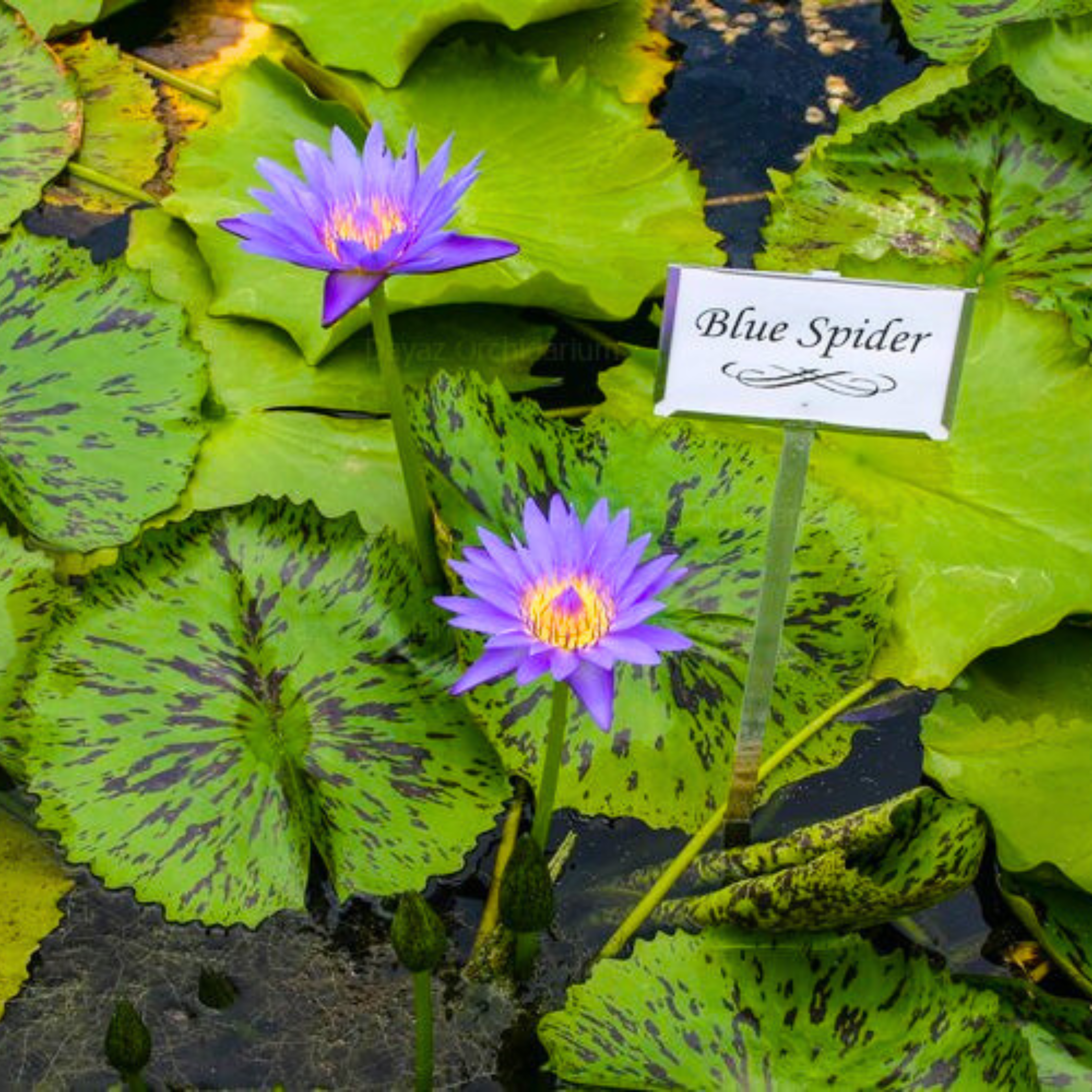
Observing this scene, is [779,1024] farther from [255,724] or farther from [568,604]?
[255,724]

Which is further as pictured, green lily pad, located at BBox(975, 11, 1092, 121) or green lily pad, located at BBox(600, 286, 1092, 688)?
green lily pad, located at BBox(975, 11, 1092, 121)

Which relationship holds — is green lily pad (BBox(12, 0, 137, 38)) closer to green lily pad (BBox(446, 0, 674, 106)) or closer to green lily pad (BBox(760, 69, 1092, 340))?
green lily pad (BBox(446, 0, 674, 106))

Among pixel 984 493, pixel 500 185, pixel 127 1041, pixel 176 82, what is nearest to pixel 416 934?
pixel 127 1041

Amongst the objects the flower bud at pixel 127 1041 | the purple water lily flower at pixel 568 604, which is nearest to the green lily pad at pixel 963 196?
the purple water lily flower at pixel 568 604

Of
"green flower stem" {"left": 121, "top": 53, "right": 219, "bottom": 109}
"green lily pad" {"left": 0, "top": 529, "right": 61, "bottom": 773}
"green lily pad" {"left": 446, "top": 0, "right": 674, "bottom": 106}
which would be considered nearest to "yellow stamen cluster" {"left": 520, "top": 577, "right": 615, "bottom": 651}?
"green lily pad" {"left": 0, "top": 529, "right": 61, "bottom": 773}

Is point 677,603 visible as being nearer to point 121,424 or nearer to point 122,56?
point 121,424

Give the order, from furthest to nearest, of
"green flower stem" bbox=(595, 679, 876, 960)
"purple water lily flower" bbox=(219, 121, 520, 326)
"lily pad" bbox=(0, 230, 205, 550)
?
"lily pad" bbox=(0, 230, 205, 550), "green flower stem" bbox=(595, 679, 876, 960), "purple water lily flower" bbox=(219, 121, 520, 326)
